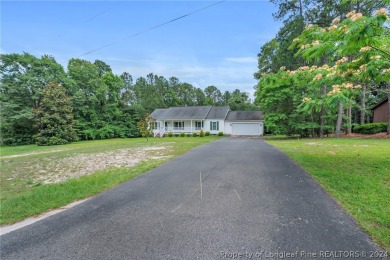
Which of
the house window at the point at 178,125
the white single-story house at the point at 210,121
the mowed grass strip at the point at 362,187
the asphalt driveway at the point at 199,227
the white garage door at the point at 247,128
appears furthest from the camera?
the house window at the point at 178,125

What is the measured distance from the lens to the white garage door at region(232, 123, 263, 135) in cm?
2938

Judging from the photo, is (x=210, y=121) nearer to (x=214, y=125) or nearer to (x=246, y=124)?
(x=214, y=125)

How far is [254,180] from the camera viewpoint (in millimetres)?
5457

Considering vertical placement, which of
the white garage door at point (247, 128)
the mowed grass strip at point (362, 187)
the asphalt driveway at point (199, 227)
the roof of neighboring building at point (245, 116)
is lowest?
the asphalt driveway at point (199, 227)

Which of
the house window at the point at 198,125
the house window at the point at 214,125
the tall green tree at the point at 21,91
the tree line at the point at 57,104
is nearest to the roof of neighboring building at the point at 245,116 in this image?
the house window at the point at 214,125

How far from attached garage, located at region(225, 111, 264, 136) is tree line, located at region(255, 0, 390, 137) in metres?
6.99

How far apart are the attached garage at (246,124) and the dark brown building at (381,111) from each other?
13513 millimetres

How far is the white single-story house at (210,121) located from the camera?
1171 inches

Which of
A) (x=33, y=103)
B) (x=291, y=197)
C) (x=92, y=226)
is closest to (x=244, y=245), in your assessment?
(x=291, y=197)

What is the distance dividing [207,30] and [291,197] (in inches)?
443

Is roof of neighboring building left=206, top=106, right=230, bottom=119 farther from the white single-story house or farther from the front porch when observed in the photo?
the front porch

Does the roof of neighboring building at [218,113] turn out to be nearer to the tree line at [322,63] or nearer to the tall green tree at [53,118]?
the tree line at [322,63]

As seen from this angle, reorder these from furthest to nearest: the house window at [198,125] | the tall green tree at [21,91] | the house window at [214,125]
→ the house window at [198,125], the house window at [214,125], the tall green tree at [21,91]

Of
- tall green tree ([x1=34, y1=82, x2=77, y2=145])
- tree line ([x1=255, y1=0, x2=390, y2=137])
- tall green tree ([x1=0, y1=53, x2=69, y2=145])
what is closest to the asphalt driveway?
tree line ([x1=255, y1=0, x2=390, y2=137])
